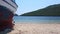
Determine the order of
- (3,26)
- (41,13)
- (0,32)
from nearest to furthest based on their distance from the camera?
(0,32), (3,26), (41,13)

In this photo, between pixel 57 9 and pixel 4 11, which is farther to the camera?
pixel 57 9

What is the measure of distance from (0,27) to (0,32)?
0.38 m

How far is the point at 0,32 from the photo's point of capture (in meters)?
10.4

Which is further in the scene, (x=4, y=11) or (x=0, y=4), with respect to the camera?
(x=4, y=11)

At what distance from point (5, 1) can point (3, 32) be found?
2.16 meters

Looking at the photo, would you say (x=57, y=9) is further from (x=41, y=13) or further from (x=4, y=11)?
(x=4, y=11)

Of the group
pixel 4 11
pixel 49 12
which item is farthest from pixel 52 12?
pixel 4 11

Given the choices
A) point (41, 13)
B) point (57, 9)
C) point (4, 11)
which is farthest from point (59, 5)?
point (4, 11)

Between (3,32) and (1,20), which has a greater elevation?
(1,20)

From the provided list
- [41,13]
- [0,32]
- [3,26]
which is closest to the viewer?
[0,32]

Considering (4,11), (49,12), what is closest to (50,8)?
(49,12)

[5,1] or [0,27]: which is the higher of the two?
[5,1]

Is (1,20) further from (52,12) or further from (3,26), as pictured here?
(52,12)

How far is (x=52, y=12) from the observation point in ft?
314
